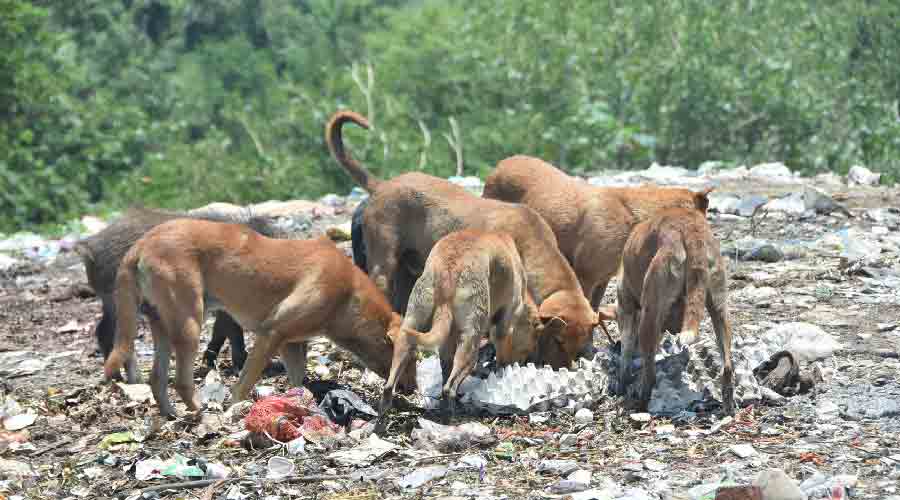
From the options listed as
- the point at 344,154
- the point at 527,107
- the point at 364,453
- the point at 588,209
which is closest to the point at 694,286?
the point at 364,453

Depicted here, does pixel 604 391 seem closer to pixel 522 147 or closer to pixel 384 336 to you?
pixel 384 336

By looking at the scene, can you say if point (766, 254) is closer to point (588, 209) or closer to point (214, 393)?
point (588, 209)

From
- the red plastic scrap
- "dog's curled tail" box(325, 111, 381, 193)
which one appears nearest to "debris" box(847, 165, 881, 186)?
"dog's curled tail" box(325, 111, 381, 193)

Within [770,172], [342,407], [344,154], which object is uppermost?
[344,154]

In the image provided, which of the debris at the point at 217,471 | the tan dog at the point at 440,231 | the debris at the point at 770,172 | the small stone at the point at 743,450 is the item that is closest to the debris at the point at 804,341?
the tan dog at the point at 440,231

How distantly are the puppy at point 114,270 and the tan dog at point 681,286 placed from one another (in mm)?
3370

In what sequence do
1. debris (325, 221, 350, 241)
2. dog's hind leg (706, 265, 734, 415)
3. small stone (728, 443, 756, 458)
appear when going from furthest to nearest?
debris (325, 221, 350, 241) → dog's hind leg (706, 265, 734, 415) → small stone (728, 443, 756, 458)

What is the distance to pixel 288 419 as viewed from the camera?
6820 mm

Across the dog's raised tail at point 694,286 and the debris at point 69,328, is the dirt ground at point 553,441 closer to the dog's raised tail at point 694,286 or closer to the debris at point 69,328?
the dog's raised tail at point 694,286

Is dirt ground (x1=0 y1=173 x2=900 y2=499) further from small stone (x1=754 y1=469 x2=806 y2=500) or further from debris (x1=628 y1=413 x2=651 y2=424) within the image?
small stone (x1=754 y1=469 x2=806 y2=500)

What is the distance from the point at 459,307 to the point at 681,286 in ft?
4.20

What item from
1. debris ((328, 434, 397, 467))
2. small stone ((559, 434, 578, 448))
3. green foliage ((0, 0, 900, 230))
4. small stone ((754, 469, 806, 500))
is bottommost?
green foliage ((0, 0, 900, 230))

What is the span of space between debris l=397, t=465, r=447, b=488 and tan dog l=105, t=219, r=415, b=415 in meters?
1.56

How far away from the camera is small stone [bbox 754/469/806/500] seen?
5188 millimetres
